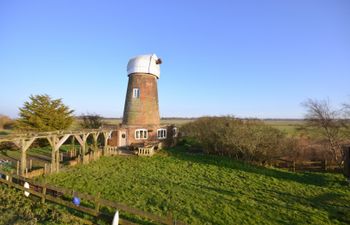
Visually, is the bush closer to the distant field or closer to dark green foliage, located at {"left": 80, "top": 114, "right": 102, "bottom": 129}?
the distant field

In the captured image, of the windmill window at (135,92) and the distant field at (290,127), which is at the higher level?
the windmill window at (135,92)

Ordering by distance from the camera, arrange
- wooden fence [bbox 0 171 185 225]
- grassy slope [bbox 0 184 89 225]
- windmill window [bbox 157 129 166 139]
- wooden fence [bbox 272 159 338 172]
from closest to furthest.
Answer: wooden fence [bbox 0 171 185 225] < grassy slope [bbox 0 184 89 225] < wooden fence [bbox 272 159 338 172] < windmill window [bbox 157 129 166 139]

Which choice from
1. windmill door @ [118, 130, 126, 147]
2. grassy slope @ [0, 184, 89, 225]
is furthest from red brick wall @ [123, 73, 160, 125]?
grassy slope @ [0, 184, 89, 225]

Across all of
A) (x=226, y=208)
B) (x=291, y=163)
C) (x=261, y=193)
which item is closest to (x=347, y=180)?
(x=291, y=163)

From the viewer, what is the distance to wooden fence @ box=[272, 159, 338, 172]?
15.7 metres

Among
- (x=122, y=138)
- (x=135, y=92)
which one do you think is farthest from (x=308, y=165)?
(x=135, y=92)

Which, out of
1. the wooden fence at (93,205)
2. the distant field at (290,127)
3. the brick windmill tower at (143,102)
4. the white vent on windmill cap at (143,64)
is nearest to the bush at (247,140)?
→ the distant field at (290,127)

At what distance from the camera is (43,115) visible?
79.3ft

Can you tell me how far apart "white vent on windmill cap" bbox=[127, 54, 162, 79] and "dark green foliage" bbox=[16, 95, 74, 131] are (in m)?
9.92

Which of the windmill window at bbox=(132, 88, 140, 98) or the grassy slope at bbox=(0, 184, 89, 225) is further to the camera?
the windmill window at bbox=(132, 88, 140, 98)

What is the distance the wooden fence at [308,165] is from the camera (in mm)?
15656

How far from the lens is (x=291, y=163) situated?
52.6 ft

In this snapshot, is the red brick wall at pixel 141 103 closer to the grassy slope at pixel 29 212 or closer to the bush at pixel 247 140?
the bush at pixel 247 140

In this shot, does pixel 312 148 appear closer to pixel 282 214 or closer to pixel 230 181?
pixel 230 181
